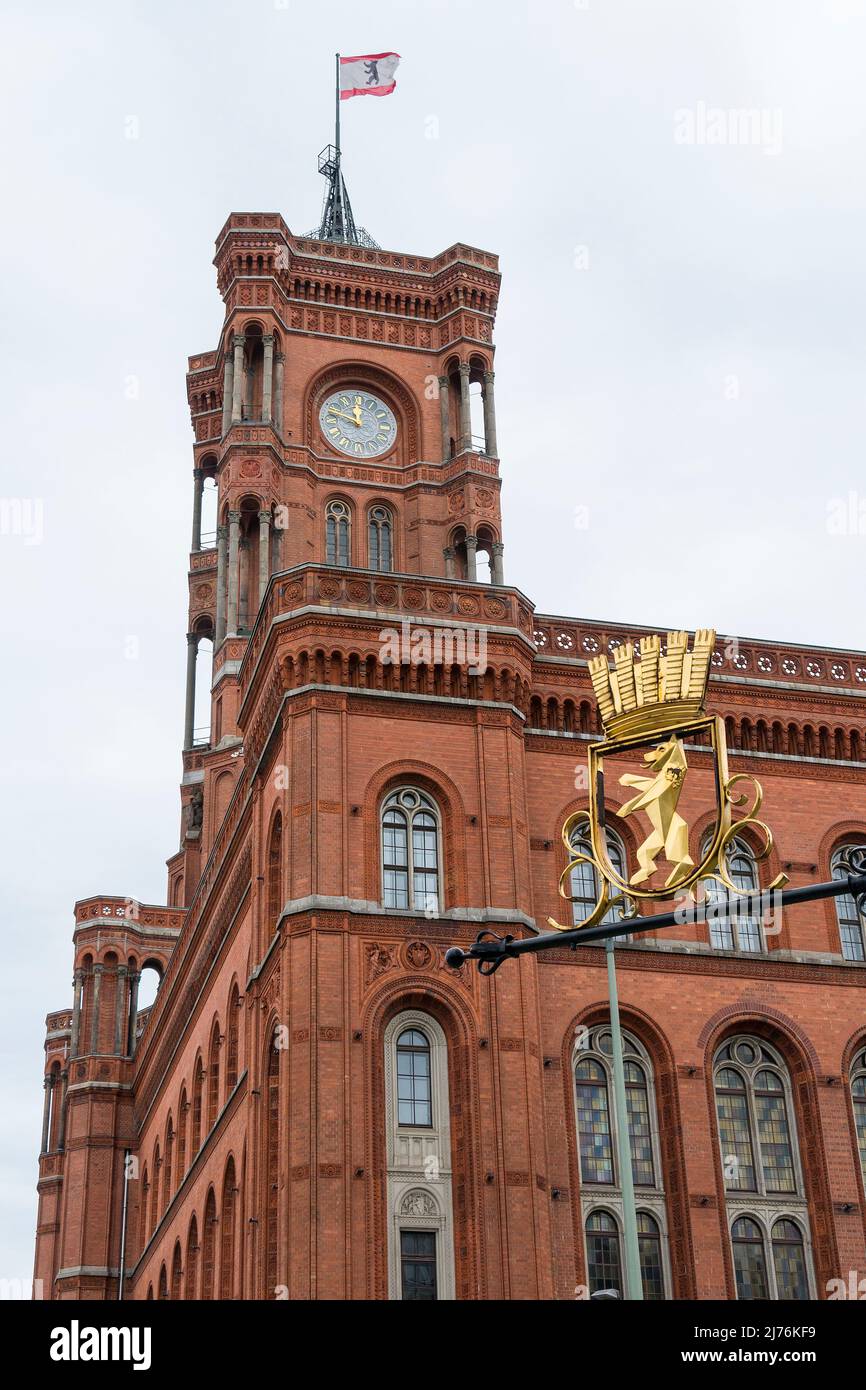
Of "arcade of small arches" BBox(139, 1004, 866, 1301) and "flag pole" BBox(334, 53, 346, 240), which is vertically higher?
"flag pole" BBox(334, 53, 346, 240)

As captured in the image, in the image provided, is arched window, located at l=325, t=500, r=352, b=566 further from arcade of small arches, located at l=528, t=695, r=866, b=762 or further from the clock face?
arcade of small arches, located at l=528, t=695, r=866, b=762

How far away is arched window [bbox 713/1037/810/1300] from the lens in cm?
3366

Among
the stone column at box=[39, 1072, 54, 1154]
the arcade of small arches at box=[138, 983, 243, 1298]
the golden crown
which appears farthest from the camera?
the stone column at box=[39, 1072, 54, 1154]

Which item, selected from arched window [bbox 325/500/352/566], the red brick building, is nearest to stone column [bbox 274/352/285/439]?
arched window [bbox 325/500/352/566]

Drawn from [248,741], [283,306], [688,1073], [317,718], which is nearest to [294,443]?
[283,306]

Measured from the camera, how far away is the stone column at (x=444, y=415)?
64.5 meters

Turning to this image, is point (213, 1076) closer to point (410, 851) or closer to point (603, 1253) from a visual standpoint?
point (410, 851)

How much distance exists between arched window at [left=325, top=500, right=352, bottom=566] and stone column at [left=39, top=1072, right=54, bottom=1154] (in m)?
34.0

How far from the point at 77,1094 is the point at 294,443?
25.8 metres

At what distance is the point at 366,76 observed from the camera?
7094 cm

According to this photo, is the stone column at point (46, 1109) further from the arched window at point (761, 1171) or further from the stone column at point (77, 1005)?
the arched window at point (761, 1171)

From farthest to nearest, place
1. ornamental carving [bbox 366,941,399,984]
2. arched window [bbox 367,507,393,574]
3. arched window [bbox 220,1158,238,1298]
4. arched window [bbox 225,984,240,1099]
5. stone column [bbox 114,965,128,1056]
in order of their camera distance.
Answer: stone column [bbox 114,965,128,1056] < arched window [bbox 367,507,393,574] < arched window [bbox 225,984,240,1099] < arched window [bbox 220,1158,238,1298] < ornamental carving [bbox 366,941,399,984]

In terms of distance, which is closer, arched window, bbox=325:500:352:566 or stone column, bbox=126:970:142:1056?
arched window, bbox=325:500:352:566
